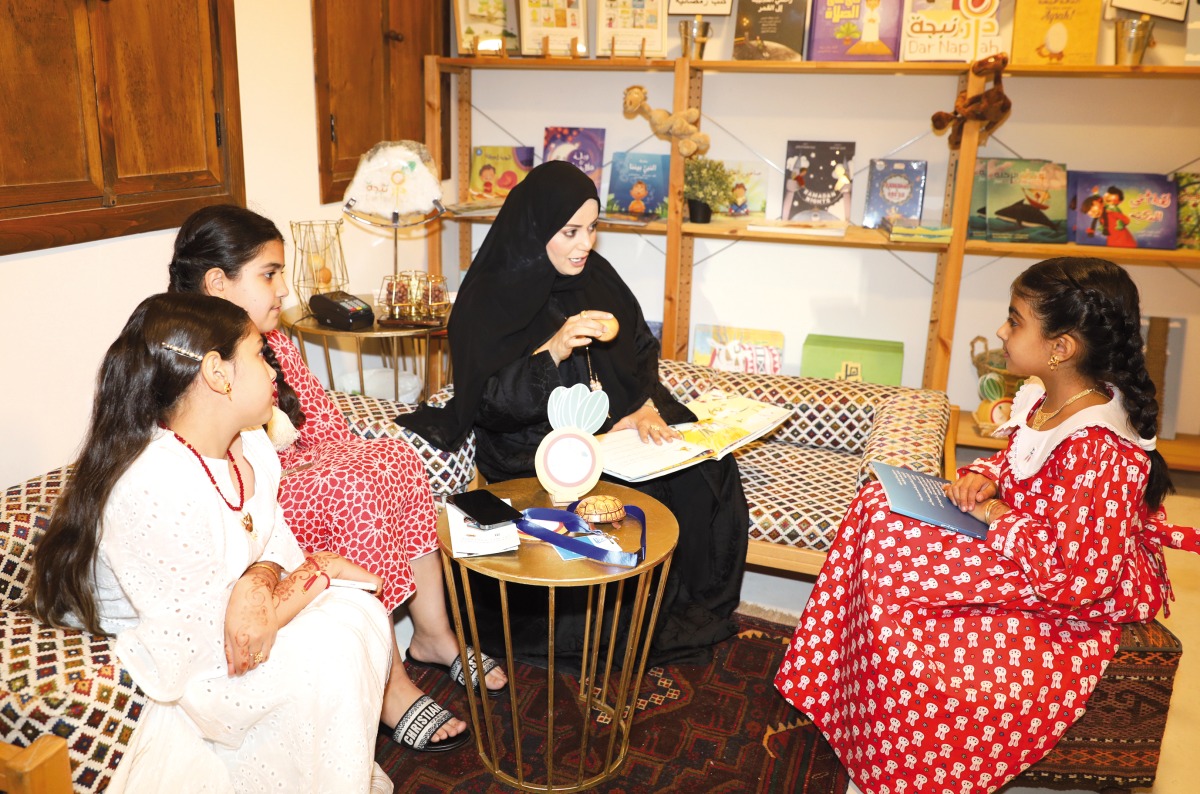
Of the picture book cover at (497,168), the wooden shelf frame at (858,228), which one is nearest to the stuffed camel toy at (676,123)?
the wooden shelf frame at (858,228)

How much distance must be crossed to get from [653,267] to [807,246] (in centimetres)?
73

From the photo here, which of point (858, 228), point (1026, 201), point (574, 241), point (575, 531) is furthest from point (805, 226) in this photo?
point (575, 531)

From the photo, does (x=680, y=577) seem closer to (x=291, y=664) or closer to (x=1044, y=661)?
(x=1044, y=661)

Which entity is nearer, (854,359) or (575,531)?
(575,531)

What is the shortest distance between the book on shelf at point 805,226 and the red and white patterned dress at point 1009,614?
6.02 feet

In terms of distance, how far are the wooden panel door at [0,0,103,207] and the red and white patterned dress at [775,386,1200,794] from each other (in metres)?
2.13

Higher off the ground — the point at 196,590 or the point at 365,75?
the point at 365,75

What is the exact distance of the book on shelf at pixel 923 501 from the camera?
204 centimetres

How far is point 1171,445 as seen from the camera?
389 cm

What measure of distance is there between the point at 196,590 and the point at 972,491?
1.68 metres

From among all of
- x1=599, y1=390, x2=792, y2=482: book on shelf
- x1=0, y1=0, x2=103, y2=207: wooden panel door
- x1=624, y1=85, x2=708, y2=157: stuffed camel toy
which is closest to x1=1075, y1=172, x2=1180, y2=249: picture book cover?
x1=624, y1=85, x2=708, y2=157: stuffed camel toy

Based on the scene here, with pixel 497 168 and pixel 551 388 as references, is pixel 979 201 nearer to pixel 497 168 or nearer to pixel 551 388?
pixel 497 168

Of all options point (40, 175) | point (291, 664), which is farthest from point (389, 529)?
point (40, 175)

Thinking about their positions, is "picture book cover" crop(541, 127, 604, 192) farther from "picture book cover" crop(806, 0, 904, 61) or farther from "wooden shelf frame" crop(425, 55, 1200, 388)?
"picture book cover" crop(806, 0, 904, 61)
